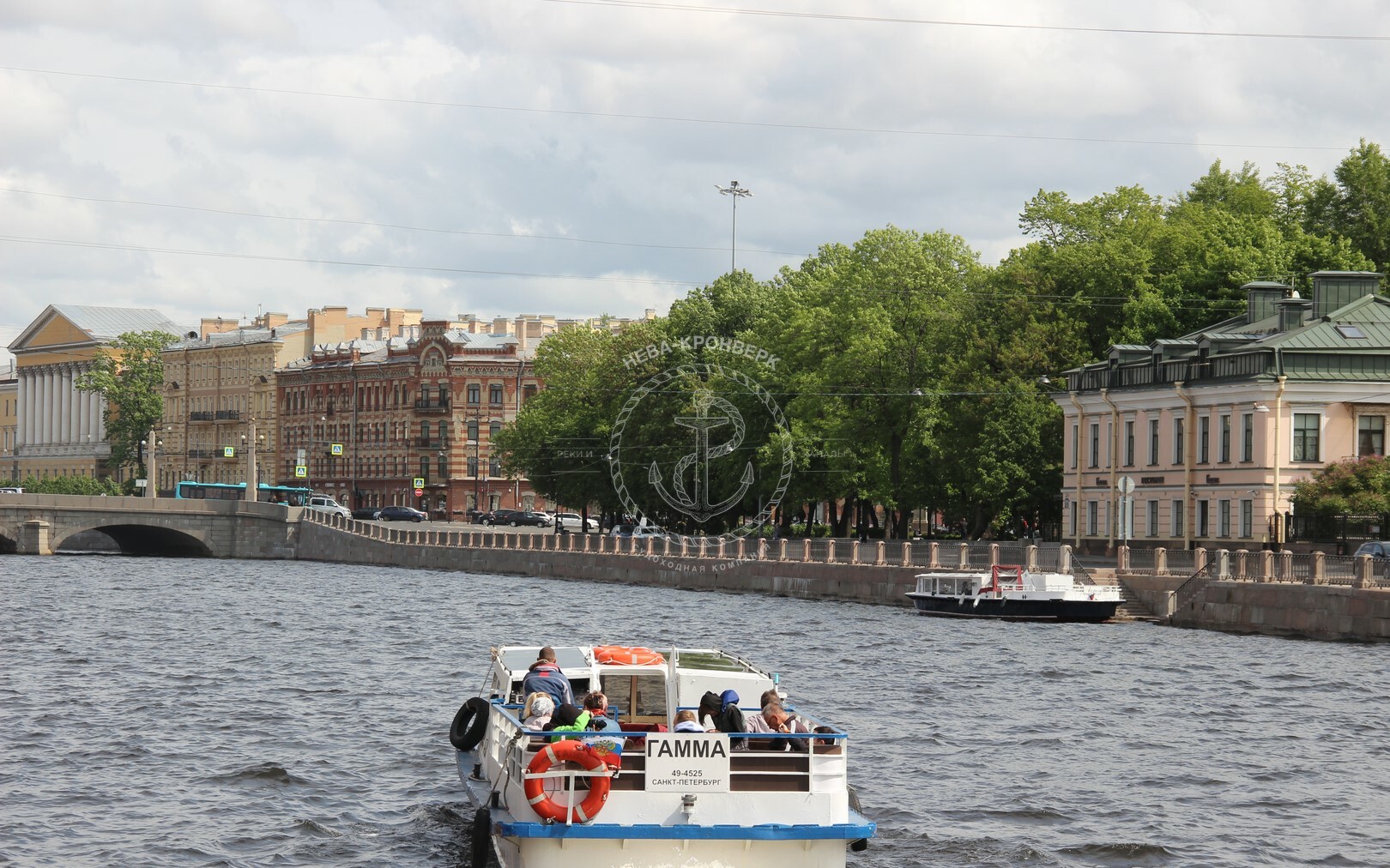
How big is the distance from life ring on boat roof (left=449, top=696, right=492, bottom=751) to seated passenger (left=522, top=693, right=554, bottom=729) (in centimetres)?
352

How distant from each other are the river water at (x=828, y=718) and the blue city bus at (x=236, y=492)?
62258 millimetres

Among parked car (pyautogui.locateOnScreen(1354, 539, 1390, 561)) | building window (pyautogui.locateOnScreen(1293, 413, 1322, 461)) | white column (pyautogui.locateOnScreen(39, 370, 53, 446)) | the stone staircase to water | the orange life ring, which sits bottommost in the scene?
the stone staircase to water

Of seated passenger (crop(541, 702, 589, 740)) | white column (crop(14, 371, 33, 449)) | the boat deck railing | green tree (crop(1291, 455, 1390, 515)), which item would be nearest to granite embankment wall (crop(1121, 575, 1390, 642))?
green tree (crop(1291, 455, 1390, 515))

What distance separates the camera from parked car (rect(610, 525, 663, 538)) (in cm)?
9134

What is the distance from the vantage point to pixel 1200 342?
207 feet

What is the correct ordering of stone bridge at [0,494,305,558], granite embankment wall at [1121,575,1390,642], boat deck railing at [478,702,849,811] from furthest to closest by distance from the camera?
stone bridge at [0,494,305,558] < granite embankment wall at [1121,575,1390,642] < boat deck railing at [478,702,849,811]

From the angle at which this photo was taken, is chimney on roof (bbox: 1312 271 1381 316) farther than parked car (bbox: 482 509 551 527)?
No

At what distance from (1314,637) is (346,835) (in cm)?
2877

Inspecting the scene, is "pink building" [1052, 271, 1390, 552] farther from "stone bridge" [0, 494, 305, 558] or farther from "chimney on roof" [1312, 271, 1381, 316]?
"stone bridge" [0, 494, 305, 558]

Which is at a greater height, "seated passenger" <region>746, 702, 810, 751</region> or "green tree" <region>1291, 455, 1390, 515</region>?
"green tree" <region>1291, 455, 1390, 515</region>

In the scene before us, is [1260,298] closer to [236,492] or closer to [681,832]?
[681,832]

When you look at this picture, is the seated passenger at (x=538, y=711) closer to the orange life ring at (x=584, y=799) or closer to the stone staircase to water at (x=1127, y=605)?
the orange life ring at (x=584, y=799)

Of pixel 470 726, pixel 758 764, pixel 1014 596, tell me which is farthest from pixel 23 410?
pixel 758 764

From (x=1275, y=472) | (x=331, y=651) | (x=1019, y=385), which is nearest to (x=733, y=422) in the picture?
(x=1019, y=385)
